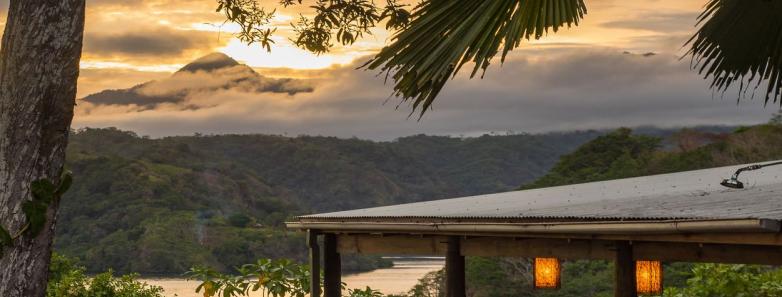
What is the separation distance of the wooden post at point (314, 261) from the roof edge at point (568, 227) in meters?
0.13

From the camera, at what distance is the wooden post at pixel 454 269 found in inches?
338

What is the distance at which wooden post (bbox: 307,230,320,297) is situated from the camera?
10078mm

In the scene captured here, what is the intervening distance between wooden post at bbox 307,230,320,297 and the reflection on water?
25.0 m

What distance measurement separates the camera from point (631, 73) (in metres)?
76.9

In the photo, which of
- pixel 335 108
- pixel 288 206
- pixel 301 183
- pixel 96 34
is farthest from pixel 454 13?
pixel 335 108

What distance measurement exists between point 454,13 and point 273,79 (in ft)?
246

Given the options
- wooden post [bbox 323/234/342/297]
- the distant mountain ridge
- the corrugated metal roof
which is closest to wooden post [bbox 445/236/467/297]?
the corrugated metal roof

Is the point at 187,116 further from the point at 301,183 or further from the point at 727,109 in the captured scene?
the point at 727,109

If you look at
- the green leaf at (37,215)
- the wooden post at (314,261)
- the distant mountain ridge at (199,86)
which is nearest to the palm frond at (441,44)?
the green leaf at (37,215)

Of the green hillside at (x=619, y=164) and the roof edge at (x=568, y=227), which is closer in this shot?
the roof edge at (x=568, y=227)

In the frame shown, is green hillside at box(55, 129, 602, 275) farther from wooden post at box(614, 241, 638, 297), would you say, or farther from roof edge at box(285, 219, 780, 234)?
wooden post at box(614, 241, 638, 297)

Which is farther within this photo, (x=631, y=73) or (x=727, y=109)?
(x=727, y=109)

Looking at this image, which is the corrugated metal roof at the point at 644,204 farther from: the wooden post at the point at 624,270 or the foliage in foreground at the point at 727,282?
the foliage in foreground at the point at 727,282

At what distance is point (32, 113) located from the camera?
4.86m
